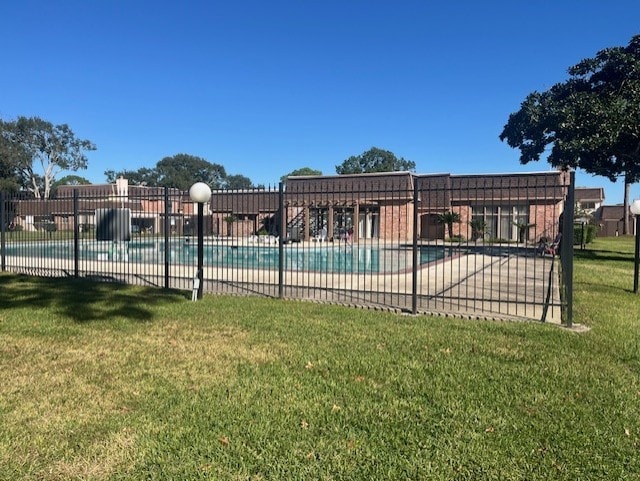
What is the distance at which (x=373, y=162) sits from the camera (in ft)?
308

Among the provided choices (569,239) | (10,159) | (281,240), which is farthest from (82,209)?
(10,159)

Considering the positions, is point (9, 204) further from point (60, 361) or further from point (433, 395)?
point (433, 395)

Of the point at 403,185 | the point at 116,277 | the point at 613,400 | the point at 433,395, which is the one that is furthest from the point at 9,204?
the point at 403,185

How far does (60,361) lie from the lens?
4598 mm

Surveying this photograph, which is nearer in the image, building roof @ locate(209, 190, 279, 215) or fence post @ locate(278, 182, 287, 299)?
fence post @ locate(278, 182, 287, 299)

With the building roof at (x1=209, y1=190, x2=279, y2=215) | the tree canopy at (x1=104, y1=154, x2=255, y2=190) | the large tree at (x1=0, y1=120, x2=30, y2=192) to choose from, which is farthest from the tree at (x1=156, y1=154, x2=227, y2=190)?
the building roof at (x1=209, y1=190, x2=279, y2=215)

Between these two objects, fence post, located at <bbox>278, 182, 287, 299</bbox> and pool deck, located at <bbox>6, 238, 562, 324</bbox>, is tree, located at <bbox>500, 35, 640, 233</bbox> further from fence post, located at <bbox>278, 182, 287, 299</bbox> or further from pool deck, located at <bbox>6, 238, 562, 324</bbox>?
fence post, located at <bbox>278, 182, 287, 299</bbox>

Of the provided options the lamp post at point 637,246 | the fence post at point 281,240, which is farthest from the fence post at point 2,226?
the lamp post at point 637,246

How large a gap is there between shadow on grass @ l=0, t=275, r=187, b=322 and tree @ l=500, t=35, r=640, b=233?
1365 centimetres

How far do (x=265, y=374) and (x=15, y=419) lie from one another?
6.37 feet

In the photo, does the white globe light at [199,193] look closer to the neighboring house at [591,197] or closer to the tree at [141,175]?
the neighboring house at [591,197]

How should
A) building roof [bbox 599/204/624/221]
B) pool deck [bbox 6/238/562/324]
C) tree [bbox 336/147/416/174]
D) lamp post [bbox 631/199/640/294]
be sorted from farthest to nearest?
tree [bbox 336/147/416/174]
building roof [bbox 599/204/624/221]
lamp post [bbox 631/199/640/294]
pool deck [bbox 6/238/562/324]

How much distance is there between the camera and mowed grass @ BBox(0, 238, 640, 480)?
2.79 metres

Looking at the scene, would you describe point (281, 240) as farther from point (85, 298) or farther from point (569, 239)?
point (569, 239)
